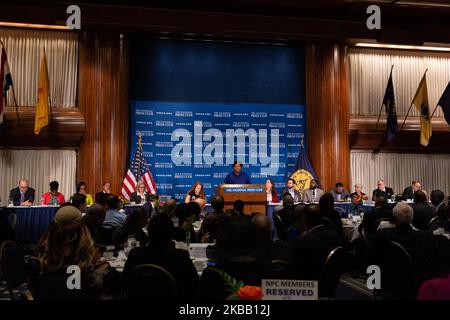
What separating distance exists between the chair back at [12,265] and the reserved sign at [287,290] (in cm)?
226

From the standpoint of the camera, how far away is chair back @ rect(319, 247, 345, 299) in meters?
3.41

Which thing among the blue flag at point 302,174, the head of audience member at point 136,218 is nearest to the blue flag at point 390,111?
the blue flag at point 302,174

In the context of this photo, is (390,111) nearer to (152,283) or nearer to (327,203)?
(327,203)

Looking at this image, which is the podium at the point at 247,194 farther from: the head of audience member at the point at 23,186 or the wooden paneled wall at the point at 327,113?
the head of audience member at the point at 23,186

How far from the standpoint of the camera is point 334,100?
1262 cm

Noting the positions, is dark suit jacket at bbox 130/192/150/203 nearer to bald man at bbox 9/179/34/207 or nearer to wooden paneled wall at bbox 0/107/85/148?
bald man at bbox 9/179/34/207

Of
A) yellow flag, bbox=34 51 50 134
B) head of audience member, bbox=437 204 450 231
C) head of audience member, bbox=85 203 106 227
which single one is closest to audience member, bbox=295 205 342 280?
head of audience member, bbox=85 203 106 227

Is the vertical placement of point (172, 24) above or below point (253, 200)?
above

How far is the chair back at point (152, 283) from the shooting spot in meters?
2.68

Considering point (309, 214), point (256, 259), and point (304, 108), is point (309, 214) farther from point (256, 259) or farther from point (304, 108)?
point (304, 108)

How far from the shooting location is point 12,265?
11.1ft
